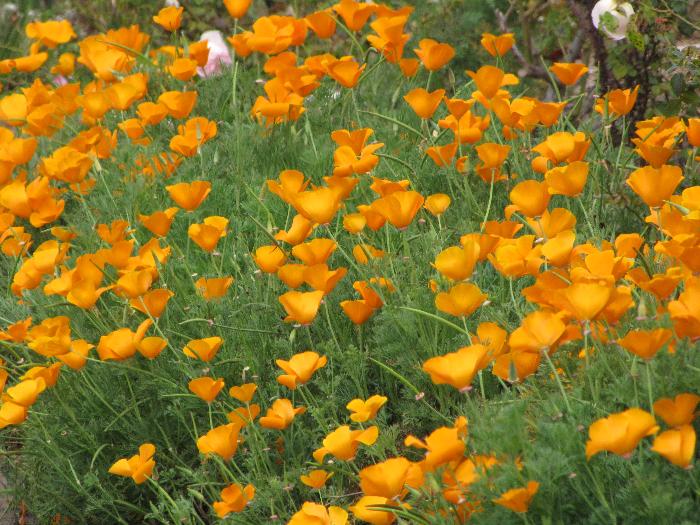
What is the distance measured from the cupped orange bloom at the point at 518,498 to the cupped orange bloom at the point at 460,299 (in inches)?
16.8

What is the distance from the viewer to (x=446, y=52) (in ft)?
9.28

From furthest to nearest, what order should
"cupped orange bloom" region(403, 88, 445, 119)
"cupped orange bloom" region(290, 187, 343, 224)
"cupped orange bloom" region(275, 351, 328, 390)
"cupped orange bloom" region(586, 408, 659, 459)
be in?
"cupped orange bloom" region(403, 88, 445, 119), "cupped orange bloom" region(290, 187, 343, 224), "cupped orange bloom" region(275, 351, 328, 390), "cupped orange bloom" region(586, 408, 659, 459)

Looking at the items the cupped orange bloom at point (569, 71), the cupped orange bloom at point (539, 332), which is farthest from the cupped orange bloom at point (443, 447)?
the cupped orange bloom at point (569, 71)

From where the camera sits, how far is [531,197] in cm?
196

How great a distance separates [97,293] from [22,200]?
0.64m

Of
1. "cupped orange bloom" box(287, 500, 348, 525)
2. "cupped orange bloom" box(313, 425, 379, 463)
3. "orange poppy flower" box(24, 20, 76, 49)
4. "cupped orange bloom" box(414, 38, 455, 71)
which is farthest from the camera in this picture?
"orange poppy flower" box(24, 20, 76, 49)

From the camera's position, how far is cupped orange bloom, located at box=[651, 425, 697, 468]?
4.50ft

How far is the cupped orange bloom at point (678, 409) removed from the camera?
1444mm

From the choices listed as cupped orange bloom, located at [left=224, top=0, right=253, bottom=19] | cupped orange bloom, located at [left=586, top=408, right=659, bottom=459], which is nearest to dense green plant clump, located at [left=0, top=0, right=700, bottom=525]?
cupped orange bloom, located at [left=586, top=408, right=659, bottom=459]

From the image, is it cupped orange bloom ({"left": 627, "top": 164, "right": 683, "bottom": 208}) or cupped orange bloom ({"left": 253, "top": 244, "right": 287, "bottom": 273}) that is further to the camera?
cupped orange bloom ({"left": 253, "top": 244, "right": 287, "bottom": 273})

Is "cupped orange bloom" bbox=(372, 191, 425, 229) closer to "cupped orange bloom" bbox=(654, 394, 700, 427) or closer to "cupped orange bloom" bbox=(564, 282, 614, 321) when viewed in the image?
"cupped orange bloom" bbox=(564, 282, 614, 321)

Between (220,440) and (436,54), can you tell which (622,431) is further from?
(436,54)

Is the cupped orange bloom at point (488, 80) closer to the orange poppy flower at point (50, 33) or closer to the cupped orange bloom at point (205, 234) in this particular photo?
the cupped orange bloom at point (205, 234)

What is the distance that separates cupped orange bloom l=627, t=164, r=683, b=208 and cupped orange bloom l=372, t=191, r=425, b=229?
429mm
